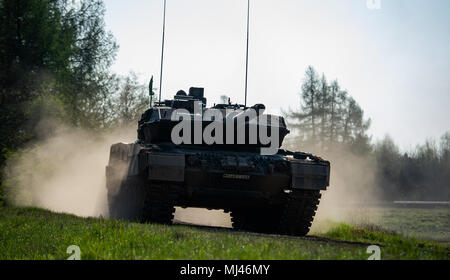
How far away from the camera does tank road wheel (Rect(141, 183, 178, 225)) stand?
11.8 m

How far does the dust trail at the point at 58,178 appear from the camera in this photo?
776 inches

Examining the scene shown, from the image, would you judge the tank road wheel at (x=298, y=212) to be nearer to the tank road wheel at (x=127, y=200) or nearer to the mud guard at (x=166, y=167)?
the mud guard at (x=166, y=167)

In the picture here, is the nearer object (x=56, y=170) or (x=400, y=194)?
(x=56, y=170)

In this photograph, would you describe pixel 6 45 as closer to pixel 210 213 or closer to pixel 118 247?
pixel 210 213

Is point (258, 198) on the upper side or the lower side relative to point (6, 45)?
lower

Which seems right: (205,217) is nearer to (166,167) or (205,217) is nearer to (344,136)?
(166,167)

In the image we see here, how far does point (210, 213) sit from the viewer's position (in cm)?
1931

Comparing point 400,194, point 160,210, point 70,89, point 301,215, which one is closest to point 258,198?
point 301,215

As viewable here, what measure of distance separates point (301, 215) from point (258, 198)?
97cm

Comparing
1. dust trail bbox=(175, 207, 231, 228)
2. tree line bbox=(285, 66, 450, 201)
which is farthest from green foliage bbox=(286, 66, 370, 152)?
dust trail bbox=(175, 207, 231, 228)

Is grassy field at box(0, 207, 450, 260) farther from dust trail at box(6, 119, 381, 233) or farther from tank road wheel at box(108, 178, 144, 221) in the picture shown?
dust trail at box(6, 119, 381, 233)

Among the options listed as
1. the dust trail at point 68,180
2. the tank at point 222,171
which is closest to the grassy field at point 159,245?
the tank at point 222,171

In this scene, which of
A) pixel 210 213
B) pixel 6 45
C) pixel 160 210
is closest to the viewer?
pixel 160 210
